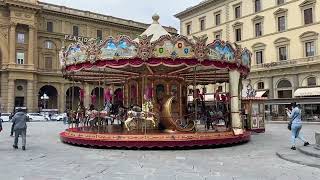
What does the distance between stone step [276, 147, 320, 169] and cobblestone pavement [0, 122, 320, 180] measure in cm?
24

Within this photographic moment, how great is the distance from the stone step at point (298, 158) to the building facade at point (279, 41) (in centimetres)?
2452

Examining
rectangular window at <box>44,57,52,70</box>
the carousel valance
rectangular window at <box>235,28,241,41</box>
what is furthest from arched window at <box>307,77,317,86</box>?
rectangular window at <box>44,57,52,70</box>

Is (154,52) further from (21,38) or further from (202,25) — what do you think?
(21,38)

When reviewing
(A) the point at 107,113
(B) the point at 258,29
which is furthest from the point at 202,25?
(A) the point at 107,113

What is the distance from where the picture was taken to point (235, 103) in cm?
1481

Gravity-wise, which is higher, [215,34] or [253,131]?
[215,34]

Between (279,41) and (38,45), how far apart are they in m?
34.1

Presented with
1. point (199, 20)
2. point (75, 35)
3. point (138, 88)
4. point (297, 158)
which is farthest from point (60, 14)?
point (297, 158)

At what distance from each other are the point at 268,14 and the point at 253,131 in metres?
25.9

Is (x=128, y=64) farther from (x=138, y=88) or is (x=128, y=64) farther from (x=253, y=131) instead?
(x=253, y=131)

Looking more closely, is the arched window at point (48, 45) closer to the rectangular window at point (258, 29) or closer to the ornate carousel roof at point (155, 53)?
the rectangular window at point (258, 29)

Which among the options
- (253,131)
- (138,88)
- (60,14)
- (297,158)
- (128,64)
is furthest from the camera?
(60,14)

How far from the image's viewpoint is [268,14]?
4341 cm

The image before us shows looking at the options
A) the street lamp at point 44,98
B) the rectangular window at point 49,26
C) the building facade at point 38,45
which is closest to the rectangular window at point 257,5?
the building facade at point 38,45
